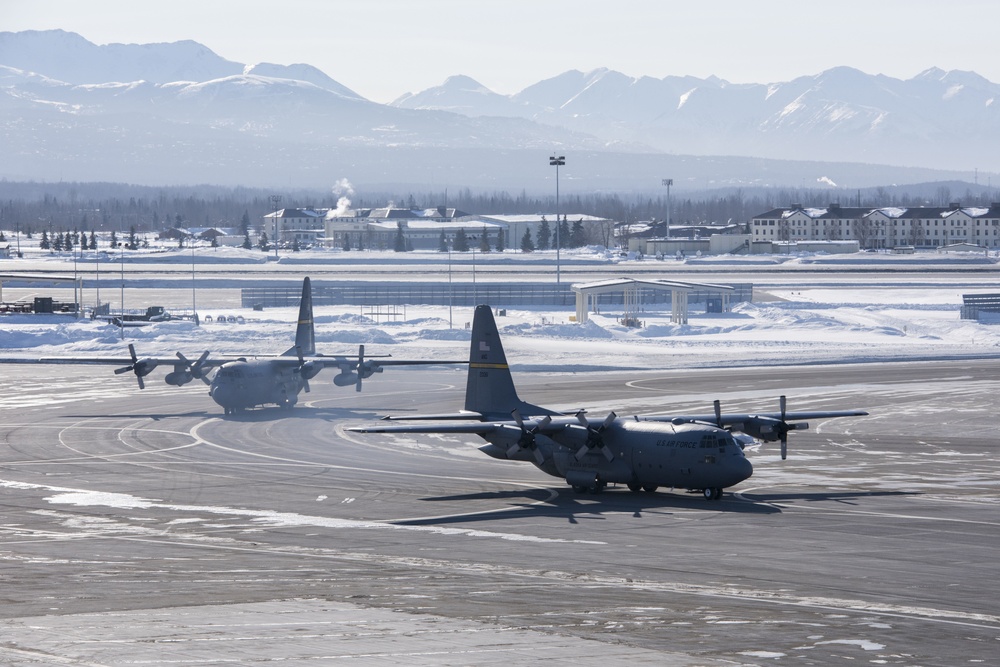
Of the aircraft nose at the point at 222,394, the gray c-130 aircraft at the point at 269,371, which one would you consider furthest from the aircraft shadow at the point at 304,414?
the aircraft nose at the point at 222,394

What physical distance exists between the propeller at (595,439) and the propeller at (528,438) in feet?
3.96

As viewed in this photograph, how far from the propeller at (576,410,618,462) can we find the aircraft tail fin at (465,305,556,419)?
3.85 meters

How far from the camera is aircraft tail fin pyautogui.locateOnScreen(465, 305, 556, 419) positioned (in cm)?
4378

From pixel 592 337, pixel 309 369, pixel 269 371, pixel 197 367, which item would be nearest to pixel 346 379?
pixel 309 369

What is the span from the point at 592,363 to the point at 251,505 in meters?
45.1

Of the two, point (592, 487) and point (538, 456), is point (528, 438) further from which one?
point (592, 487)

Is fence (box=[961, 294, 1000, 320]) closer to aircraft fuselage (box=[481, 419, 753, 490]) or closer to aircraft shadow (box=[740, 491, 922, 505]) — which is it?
aircraft shadow (box=[740, 491, 922, 505])

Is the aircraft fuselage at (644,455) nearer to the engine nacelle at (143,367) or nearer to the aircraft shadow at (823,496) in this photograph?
the aircraft shadow at (823,496)

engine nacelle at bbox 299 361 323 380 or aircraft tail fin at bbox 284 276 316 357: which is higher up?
aircraft tail fin at bbox 284 276 316 357

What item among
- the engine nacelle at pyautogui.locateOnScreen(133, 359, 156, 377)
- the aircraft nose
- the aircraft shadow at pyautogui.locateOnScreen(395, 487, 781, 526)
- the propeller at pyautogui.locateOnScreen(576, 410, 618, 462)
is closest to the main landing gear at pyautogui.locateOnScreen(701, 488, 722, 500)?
the aircraft shadow at pyautogui.locateOnScreen(395, 487, 781, 526)

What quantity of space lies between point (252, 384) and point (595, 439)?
2512cm

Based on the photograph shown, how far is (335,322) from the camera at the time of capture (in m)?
104

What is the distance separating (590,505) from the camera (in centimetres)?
3888

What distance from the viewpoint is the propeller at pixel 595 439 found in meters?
39.7
